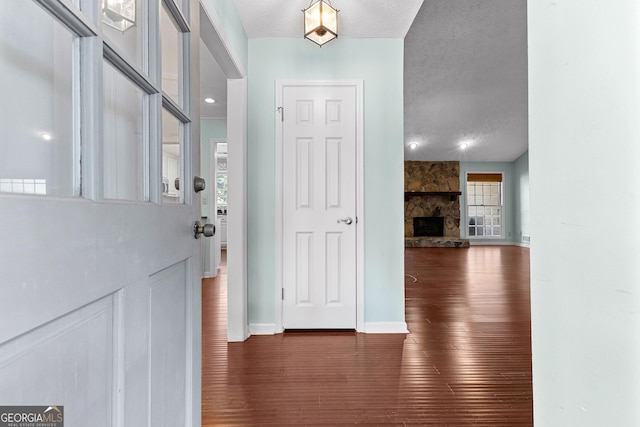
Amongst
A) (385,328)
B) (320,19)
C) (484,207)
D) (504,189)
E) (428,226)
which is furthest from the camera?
(484,207)

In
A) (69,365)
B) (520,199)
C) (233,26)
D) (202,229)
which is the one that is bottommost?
(69,365)

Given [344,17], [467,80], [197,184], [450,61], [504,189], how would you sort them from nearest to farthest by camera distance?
[197,184], [344,17], [450,61], [467,80], [504,189]

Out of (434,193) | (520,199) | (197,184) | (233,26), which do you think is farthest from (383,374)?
(520,199)

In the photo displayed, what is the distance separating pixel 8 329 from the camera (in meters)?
0.41

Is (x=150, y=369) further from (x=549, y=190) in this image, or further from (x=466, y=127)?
(x=466, y=127)

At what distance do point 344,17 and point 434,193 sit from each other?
7.95 metres

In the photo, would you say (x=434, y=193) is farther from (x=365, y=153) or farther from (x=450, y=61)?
(x=365, y=153)

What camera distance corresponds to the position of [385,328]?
8.93 feet

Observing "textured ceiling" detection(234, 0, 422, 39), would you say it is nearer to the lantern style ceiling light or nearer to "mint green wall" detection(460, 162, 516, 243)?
the lantern style ceiling light

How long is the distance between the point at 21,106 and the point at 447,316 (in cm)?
331

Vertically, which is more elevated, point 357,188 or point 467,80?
point 467,80

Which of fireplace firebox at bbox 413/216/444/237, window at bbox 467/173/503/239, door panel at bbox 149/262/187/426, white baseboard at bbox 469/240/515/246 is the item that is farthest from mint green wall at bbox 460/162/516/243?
door panel at bbox 149/262/187/426

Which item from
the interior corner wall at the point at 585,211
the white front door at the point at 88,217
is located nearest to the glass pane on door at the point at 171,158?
the white front door at the point at 88,217

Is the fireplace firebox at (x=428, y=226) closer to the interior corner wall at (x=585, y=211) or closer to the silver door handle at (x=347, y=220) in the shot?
the silver door handle at (x=347, y=220)
